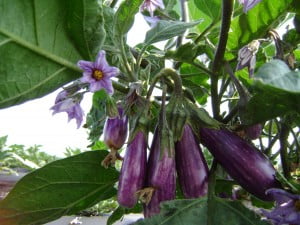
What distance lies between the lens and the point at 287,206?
0.32 m

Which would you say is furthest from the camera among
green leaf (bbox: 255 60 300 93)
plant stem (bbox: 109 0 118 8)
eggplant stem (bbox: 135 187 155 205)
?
plant stem (bbox: 109 0 118 8)

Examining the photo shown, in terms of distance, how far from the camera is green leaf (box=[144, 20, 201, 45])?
0.42m

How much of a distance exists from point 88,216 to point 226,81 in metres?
1.06

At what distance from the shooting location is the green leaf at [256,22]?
405 mm

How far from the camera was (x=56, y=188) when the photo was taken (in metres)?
0.43

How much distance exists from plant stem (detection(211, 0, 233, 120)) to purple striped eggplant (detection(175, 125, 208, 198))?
5cm

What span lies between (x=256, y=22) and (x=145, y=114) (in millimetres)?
135

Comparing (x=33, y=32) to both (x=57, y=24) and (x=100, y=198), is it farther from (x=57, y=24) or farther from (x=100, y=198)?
(x=100, y=198)

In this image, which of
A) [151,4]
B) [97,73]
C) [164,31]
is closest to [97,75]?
[97,73]

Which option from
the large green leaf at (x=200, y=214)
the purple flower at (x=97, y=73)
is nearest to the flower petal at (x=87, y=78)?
the purple flower at (x=97, y=73)

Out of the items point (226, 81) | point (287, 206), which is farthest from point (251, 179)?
point (226, 81)

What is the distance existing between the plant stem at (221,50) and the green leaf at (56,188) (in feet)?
0.33

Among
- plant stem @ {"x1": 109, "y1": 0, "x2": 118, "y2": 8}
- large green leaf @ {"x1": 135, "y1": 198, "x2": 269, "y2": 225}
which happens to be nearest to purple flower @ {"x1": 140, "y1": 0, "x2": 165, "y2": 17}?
plant stem @ {"x1": 109, "y1": 0, "x2": 118, "y2": 8}

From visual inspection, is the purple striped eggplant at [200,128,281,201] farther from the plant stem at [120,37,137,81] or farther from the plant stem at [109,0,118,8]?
the plant stem at [109,0,118,8]
